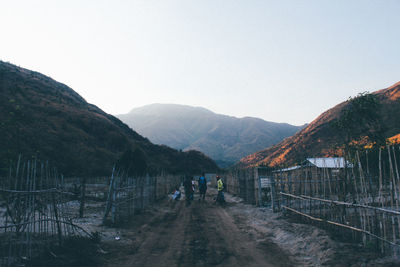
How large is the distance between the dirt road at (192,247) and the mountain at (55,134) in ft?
84.7

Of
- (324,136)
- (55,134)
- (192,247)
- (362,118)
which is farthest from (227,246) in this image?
(324,136)

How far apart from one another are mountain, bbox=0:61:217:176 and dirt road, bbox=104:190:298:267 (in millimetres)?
25826

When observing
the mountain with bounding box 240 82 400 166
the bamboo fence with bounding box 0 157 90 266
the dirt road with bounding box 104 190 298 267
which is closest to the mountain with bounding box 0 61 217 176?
the dirt road with bounding box 104 190 298 267

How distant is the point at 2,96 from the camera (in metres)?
45.3

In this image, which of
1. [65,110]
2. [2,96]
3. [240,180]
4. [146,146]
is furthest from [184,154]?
[240,180]

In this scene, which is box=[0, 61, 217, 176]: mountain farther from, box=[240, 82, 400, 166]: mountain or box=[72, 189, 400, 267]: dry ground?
box=[240, 82, 400, 166]: mountain

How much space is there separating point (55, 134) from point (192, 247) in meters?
43.6

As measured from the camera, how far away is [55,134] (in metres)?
44.4

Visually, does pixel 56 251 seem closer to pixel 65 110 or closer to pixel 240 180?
pixel 240 180

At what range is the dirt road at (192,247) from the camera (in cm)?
618

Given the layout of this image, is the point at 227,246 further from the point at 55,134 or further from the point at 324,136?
the point at 324,136

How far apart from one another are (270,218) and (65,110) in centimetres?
5193

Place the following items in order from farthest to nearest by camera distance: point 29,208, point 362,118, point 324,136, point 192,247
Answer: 1. point 324,136
2. point 362,118
3. point 192,247
4. point 29,208

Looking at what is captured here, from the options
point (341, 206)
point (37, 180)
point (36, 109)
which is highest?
point (36, 109)
